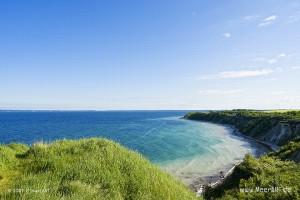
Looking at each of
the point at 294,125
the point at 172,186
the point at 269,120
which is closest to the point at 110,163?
the point at 172,186

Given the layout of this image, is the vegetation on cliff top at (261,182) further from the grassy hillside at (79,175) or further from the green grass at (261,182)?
the grassy hillside at (79,175)

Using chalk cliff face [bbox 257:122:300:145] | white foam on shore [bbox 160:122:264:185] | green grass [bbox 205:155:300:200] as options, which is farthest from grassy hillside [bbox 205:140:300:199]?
chalk cliff face [bbox 257:122:300:145]

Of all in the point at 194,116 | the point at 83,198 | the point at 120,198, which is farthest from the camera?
the point at 194,116

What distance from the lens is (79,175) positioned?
40.4ft

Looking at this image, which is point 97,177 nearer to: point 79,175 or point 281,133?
point 79,175

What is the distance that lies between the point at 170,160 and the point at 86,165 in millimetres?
35977

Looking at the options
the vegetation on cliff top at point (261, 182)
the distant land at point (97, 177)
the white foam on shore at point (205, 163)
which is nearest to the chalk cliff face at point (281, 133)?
the white foam on shore at point (205, 163)

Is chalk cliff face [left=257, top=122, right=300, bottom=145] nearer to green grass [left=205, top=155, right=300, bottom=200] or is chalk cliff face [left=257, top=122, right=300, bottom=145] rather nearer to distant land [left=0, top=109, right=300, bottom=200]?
green grass [left=205, top=155, right=300, bottom=200]

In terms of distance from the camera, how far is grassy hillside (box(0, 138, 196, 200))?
1017 cm

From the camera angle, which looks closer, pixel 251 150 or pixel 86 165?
pixel 86 165

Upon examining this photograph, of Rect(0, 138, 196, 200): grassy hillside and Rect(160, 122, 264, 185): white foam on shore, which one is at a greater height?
Rect(0, 138, 196, 200): grassy hillside

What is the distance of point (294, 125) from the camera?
61.3 meters

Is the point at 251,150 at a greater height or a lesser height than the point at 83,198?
lesser

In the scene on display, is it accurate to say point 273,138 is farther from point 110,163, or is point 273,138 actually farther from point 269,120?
point 110,163
